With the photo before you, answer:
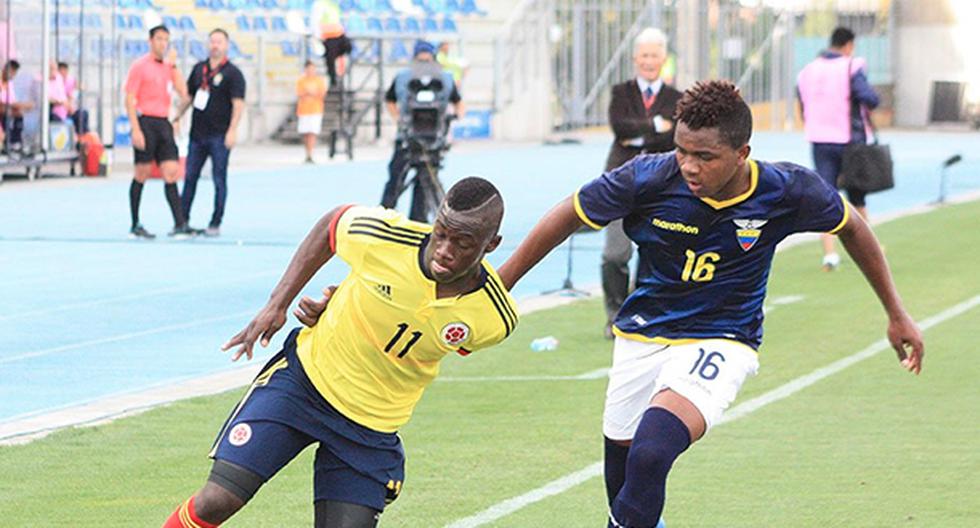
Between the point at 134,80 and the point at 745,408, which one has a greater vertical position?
the point at 134,80

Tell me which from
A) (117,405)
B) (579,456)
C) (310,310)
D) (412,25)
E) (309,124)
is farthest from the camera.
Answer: (412,25)

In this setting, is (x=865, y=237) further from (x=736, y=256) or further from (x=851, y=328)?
(x=851, y=328)

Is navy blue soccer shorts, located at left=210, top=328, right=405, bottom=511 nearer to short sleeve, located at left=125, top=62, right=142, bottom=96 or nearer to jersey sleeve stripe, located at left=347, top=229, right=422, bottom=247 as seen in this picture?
jersey sleeve stripe, located at left=347, top=229, right=422, bottom=247

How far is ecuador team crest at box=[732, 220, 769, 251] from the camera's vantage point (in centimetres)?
665

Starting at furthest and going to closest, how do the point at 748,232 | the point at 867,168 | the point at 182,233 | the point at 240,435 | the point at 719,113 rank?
the point at 182,233 < the point at 867,168 < the point at 748,232 < the point at 719,113 < the point at 240,435

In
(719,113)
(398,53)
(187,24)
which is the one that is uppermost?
(187,24)

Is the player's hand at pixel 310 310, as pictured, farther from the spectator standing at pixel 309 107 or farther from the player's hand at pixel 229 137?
the spectator standing at pixel 309 107

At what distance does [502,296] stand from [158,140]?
15.4 metres

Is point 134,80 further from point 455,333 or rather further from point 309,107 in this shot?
point 309,107

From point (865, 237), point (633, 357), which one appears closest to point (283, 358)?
point (633, 357)

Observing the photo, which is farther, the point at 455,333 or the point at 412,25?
the point at 412,25

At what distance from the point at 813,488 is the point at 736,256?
2.34 meters

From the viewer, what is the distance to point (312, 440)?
6152 mm

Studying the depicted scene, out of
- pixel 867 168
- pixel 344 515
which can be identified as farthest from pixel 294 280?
pixel 867 168
